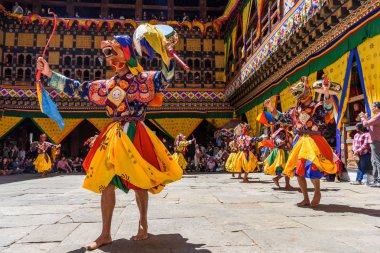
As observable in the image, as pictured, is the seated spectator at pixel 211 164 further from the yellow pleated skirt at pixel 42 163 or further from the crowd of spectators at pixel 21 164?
the yellow pleated skirt at pixel 42 163

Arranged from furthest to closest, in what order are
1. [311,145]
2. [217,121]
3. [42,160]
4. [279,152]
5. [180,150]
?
[217,121] → [42,160] → [180,150] → [279,152] → [311,145]

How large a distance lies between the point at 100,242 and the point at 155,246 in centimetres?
39

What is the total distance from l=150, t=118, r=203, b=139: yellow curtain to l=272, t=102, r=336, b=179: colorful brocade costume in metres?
14.0

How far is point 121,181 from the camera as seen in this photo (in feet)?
8.04

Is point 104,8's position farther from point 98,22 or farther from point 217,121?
point 217,121

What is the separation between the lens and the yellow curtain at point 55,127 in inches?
703

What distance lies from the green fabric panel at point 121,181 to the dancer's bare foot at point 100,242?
14.0 inches

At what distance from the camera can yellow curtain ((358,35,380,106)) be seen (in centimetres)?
620

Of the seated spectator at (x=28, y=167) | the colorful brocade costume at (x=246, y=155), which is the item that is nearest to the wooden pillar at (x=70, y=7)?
the seated spectator at (x=28, y=167)

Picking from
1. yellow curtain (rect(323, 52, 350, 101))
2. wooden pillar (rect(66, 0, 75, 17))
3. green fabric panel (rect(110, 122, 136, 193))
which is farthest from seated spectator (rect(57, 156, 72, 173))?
green fabric panel (rect(110, 122, 136, 193))

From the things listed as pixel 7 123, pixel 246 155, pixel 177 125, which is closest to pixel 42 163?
pixel 246 155

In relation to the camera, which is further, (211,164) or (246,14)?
(211,164)

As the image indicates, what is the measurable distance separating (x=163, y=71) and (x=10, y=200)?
359 centimetres

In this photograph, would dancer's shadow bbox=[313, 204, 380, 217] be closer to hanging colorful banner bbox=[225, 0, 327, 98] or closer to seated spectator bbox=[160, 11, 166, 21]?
hanging colorful banner bbox=[225, 0, 327, 98]
